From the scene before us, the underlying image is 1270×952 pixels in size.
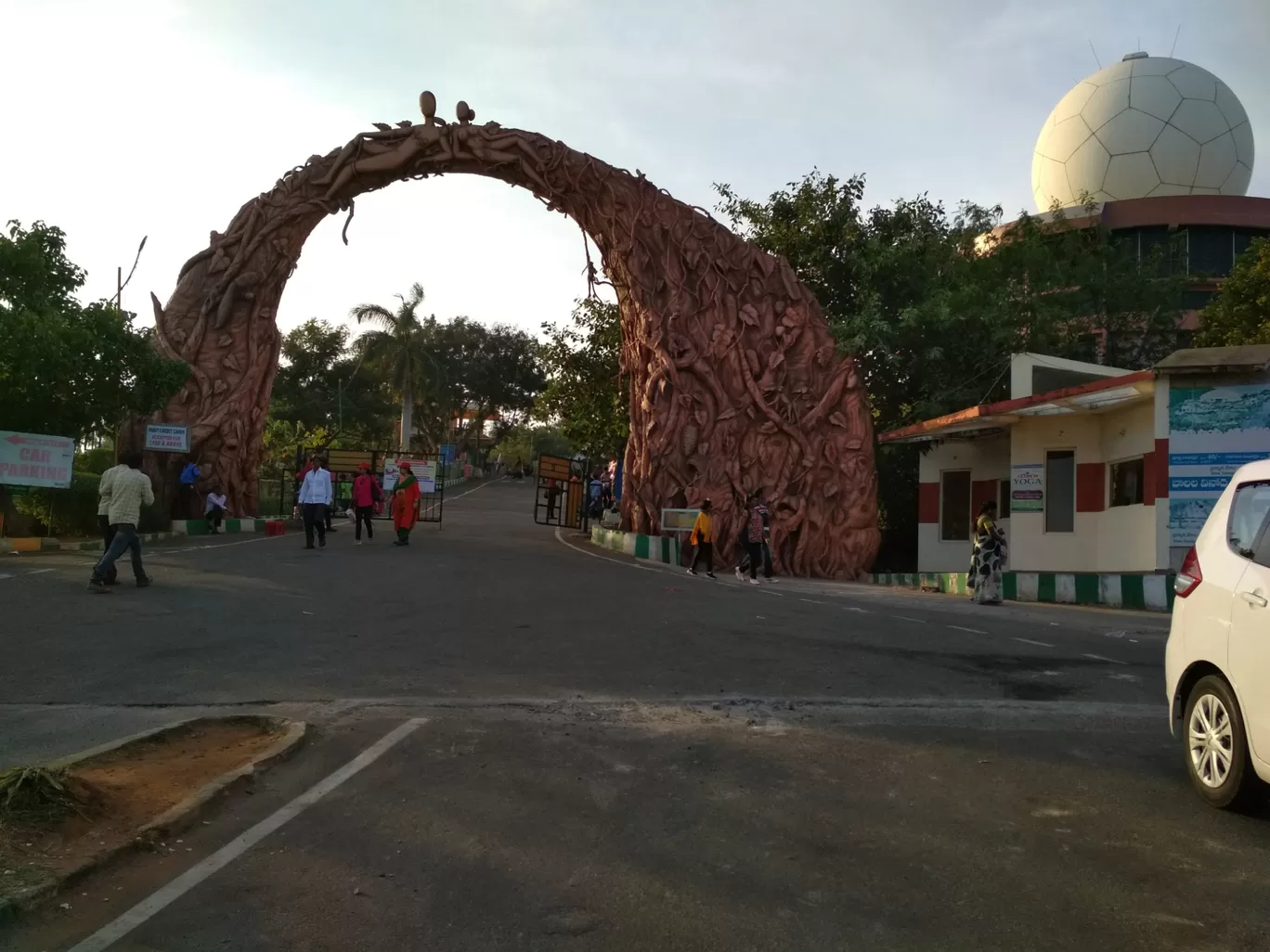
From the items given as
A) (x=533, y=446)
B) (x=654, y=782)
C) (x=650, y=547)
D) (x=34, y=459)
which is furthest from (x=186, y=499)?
(x=533, y=446)

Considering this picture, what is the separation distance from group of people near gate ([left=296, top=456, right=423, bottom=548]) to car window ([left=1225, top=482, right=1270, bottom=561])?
54.6 feet

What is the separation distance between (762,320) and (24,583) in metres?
14.6

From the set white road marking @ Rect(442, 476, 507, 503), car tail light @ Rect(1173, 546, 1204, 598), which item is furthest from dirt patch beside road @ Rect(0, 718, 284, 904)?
white road marking @ Rect(442, 476, 507, 503)

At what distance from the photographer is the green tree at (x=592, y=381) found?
30953 millimetres

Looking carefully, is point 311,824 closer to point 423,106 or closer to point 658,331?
point 658,331

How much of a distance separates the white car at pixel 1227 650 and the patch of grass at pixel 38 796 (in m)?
5.14

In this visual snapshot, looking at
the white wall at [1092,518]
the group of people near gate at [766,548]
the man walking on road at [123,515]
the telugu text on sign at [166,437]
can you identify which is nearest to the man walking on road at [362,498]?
the telugu text on sign at [166,437]

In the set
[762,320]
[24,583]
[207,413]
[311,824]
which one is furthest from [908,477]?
[311,824]

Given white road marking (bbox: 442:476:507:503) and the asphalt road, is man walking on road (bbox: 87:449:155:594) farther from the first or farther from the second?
white road marking (bbox: 442:476:507:503)

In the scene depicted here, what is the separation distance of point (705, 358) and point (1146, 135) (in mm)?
21833

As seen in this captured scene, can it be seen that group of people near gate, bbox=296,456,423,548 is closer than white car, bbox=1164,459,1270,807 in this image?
No

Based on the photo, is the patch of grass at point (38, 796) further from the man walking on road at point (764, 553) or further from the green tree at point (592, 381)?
the green tree at point (592, 381)

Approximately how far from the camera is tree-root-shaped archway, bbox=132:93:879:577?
2252 cm

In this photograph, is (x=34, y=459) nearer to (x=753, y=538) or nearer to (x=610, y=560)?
(x=610, y=560)
